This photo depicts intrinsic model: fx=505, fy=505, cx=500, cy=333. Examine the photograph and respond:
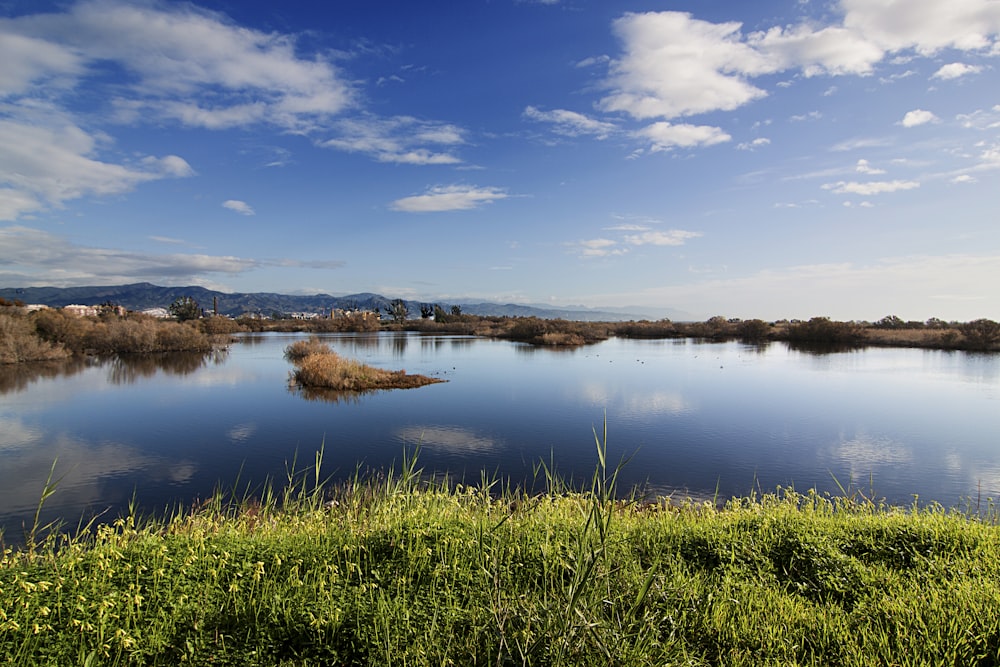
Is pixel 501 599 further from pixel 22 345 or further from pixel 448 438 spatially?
pixel 22 345

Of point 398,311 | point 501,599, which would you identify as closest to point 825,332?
point 501,599

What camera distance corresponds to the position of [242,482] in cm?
1222

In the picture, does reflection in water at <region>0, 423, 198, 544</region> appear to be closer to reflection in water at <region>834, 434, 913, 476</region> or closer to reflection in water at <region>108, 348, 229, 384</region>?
reflection in water at <region>108, 348, 229, 384</region>

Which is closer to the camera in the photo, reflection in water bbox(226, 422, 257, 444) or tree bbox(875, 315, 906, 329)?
reflection in water bbox(226, 422, 257, 444)

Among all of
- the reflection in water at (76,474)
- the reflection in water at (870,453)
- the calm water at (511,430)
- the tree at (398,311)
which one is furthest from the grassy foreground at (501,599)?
the tree at (398,311)

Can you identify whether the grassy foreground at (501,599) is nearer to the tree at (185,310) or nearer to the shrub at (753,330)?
the shrub at (753,330)

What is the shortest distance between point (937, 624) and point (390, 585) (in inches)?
170

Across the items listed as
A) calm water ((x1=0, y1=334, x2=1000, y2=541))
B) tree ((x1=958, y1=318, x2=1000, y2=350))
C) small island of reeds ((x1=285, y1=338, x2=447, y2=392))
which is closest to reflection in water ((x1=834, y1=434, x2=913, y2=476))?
calm water ((x1=0, y1=334, x2=1000, y2=541))

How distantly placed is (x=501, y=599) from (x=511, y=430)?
13.9m

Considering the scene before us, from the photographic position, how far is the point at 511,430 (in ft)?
58.6

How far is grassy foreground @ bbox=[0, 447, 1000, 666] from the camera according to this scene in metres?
3.41

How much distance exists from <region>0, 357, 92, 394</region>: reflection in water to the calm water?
0.96 feet

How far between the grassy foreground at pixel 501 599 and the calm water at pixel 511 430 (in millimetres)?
6896

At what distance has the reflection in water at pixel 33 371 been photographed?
85.0 ft
